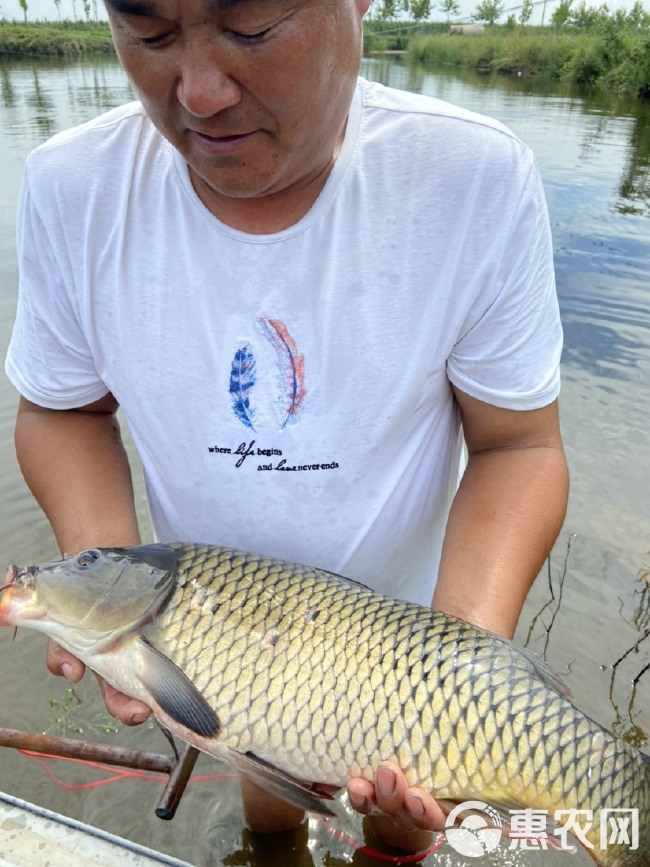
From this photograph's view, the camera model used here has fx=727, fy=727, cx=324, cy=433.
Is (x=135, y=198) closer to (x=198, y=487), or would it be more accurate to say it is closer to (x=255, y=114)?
(x=255, y=114)

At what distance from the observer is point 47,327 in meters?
1.49

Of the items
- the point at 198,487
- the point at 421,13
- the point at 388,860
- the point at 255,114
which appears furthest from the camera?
the point at 421,13

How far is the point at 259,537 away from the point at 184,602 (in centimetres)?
24

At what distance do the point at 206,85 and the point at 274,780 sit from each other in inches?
46.0

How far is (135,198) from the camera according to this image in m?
1.38

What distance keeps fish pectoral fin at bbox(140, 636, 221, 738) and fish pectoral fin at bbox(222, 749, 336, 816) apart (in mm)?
66

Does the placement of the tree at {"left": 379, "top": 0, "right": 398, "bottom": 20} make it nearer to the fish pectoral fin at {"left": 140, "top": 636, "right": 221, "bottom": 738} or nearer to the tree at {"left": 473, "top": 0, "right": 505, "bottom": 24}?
the tree at {"left": 473, "top": 0, "right": 505, "bottom": 24}

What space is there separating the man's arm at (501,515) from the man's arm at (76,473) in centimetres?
75

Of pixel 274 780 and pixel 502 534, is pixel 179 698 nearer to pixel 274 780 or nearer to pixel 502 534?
pixel 274 780

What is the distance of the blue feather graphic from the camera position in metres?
1.37

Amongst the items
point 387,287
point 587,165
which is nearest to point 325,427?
point 387,287

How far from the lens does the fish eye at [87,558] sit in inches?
57.6

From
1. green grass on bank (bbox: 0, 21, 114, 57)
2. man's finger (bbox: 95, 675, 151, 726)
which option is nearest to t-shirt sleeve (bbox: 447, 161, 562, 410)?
man's finger (bbox: 95, 675, 151, 726)

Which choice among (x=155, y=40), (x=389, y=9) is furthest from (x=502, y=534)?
(x=389, y=9)
